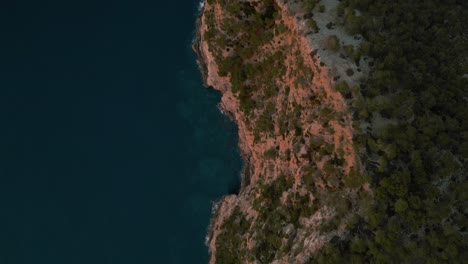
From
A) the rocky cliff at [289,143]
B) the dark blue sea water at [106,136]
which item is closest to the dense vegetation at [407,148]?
the rocky cliff at [289,143]

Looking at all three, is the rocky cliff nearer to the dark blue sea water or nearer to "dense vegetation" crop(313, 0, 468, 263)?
"dense vegetation" crop(313, 0, 468, 263)

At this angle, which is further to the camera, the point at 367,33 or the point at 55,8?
the point at 55,8

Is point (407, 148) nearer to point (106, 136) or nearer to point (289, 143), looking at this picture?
point (289, 143)

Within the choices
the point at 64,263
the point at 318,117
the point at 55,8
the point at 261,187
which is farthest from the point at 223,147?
the point at 55,8

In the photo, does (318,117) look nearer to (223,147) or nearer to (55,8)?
(223,147)

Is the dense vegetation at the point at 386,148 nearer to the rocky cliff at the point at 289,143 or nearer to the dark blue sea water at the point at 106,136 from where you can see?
the rocky cliff at the point at 289,143

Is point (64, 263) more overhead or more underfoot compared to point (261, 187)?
more underfoot

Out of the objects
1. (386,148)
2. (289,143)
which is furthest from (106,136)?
(386,148)
